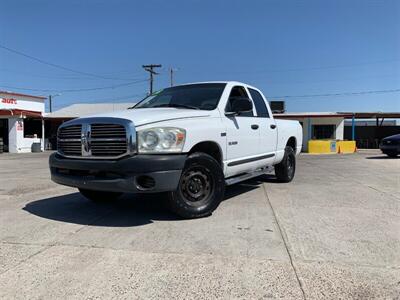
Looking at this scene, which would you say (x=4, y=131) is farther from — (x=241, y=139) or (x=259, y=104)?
(x=241, y=139)

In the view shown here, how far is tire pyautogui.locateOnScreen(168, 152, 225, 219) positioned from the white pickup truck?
0.01 m

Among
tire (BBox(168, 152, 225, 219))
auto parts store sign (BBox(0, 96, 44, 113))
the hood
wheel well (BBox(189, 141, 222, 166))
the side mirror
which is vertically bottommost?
tire (BBox(168, 152, 225, 219))

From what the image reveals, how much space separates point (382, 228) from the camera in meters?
4.64

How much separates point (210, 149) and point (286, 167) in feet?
11.6

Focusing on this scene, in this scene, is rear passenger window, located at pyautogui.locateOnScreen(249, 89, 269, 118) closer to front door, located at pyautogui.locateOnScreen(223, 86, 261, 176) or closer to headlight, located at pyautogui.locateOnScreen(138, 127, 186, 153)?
front door, located at pyautogui.locateOnScreen(223, 86, 261, 176)

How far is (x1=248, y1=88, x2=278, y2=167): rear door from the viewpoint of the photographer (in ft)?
22.4

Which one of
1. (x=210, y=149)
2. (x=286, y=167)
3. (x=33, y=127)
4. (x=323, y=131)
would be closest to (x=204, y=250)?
(x=210, y=149)

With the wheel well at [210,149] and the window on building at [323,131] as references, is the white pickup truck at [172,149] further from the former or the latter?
the window on building at [323,131]

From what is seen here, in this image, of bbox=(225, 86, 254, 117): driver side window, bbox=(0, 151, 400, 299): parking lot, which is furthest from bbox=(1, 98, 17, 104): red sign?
bbox=(225, 86, 254, 117): driver side window

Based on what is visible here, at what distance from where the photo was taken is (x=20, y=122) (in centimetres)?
2895

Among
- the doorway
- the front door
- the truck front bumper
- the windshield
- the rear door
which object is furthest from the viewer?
the doorway

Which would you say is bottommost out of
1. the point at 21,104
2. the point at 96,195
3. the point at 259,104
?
the point at 96,195

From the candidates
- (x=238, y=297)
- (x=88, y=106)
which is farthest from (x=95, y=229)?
(x=88, y=106)

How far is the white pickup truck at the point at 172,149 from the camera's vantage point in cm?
445
